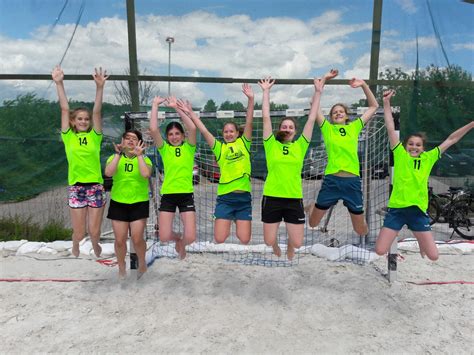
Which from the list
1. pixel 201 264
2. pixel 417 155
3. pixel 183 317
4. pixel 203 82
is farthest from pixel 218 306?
pixel 203 82

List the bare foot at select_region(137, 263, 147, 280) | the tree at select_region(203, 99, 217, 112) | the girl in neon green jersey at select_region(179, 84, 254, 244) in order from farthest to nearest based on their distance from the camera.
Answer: the tree at select_region(203, 99, 217, 112)
the bare foot at select_region(137, 263, 147, 280)
the girl in neon green jersey at select_region(179, 84, 254, 244)

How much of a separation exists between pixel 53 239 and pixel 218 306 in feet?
13.2

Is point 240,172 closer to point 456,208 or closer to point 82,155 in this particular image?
point 82,155

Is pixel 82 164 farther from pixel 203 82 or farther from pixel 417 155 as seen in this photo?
pixel 417 155

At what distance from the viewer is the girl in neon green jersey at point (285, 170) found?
4.15 m

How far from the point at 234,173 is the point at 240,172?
69mm

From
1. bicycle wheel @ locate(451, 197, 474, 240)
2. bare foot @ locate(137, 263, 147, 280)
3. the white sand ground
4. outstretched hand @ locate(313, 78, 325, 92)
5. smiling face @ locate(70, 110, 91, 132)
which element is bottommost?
the white sand ground

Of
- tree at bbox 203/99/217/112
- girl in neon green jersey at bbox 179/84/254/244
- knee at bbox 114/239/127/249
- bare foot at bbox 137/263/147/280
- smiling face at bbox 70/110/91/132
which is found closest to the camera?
smiling face at bbox 70/110/91/132

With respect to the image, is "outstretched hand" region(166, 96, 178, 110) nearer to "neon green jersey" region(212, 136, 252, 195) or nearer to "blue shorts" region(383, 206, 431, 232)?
"neon green jersey" region(212, 136, 252, 195)

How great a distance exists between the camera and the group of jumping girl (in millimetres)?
4164

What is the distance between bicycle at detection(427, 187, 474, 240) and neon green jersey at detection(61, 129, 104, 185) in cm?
600

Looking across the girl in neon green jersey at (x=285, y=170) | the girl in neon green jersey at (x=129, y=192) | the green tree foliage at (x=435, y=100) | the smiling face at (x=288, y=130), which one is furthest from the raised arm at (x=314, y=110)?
the green tree foliage at (x=435, y=100)

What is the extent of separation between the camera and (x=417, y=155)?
164 inches

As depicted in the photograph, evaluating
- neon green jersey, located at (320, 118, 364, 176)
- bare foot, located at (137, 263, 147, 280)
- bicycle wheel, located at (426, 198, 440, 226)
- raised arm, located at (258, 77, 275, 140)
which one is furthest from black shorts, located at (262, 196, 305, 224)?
bicycle wheel, located at (426, 198, 440, 226)
